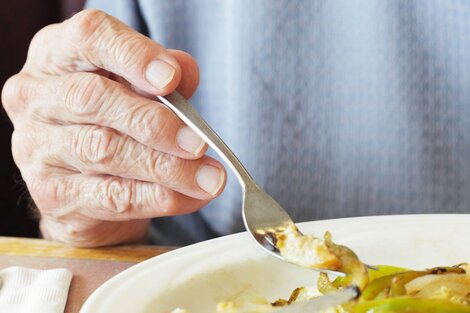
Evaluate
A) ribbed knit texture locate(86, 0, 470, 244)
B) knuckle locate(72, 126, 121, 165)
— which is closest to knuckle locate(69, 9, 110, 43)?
knuckle locate(72, 126, 121, 165)

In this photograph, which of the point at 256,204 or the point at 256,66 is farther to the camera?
the point at 256,66

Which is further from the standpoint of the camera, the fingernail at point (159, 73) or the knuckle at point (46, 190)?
the knuckle at point (46, 190)

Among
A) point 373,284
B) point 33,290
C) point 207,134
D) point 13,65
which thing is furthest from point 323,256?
point 13,65

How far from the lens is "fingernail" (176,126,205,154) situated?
74 centimetres

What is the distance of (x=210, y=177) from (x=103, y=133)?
0.43 feet

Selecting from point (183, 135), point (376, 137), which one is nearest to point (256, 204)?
point (183, 135)

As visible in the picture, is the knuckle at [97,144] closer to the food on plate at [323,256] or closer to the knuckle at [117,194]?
the knuckle at [117,194]

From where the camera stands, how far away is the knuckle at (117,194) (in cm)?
82

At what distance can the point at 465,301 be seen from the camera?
60 centimetres

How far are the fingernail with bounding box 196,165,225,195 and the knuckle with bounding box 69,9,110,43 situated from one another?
194 mm

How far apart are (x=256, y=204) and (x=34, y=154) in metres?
0.33

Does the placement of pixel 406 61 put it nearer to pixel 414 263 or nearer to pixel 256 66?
pixel 256 66

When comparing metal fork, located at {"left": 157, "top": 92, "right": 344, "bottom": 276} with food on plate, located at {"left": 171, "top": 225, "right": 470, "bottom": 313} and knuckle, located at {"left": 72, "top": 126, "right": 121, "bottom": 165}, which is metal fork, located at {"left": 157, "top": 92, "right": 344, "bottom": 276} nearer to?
food on plate, located at {"left": 171, "top": 225, "right": 470, "bottom": 313}

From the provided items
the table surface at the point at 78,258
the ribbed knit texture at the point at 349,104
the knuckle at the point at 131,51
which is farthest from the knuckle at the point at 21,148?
the ribbed knit texture at the point at 349,104
